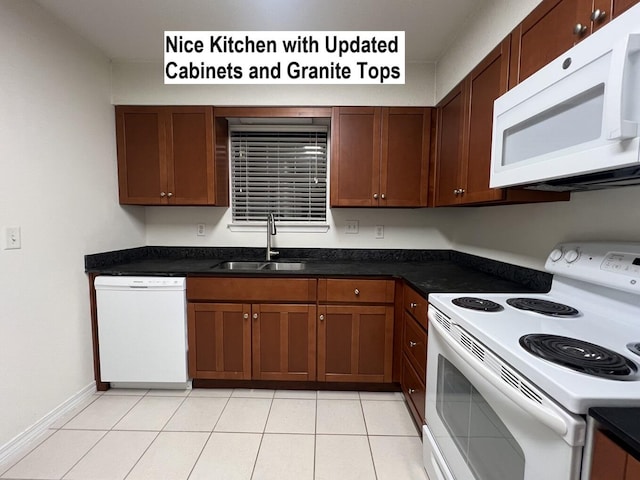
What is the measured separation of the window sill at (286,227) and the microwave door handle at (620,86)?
1.94 metres

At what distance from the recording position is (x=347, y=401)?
1.95 metres

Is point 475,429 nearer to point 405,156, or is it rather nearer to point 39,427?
point 405,156

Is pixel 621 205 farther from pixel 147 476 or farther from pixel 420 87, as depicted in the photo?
pixel 147 476

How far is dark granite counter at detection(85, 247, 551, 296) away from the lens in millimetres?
1616

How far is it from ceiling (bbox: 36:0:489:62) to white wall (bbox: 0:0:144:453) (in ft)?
0.64

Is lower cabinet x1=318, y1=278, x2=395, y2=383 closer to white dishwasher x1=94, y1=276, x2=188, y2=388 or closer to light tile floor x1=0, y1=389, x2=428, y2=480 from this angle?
light tile floor x1=0, y1=389, x2=428, y2=480

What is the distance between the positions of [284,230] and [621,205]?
2055mm

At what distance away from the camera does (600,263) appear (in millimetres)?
1108

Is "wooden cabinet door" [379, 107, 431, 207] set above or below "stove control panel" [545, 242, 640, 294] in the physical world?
above

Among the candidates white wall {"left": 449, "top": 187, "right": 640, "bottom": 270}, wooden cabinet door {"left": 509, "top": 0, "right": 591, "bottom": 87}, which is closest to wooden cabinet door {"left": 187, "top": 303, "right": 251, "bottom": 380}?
white wall {"left": 449, "top": 187, "right": 640, "bottom": 270}

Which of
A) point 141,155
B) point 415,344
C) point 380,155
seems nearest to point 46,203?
point 141,155

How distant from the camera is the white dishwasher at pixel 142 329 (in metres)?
1.95

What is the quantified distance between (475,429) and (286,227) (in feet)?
6.28

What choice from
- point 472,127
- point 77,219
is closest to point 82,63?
point 77,219
